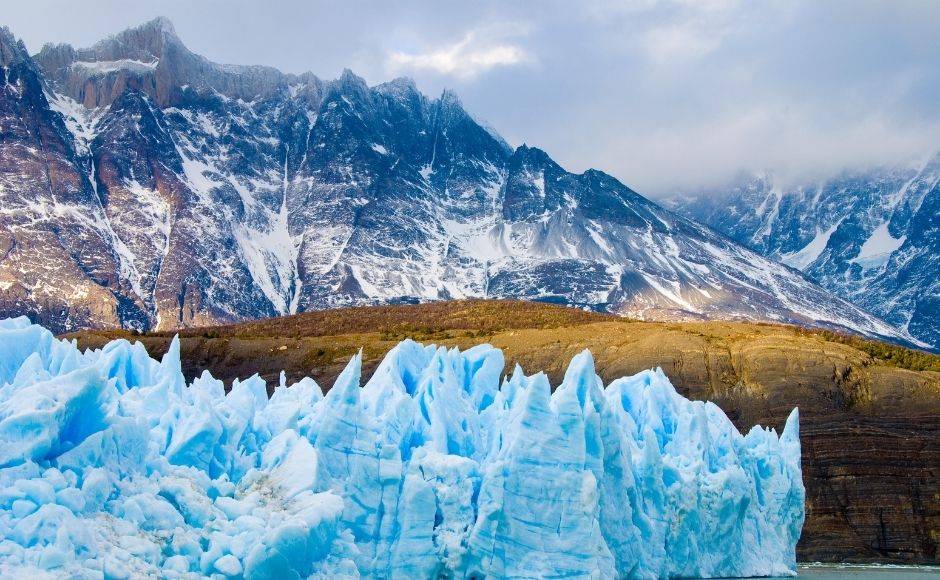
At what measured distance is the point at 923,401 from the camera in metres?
68.8

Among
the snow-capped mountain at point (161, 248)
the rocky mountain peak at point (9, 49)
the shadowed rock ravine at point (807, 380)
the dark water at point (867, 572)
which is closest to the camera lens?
the dark water at point (867, 572)

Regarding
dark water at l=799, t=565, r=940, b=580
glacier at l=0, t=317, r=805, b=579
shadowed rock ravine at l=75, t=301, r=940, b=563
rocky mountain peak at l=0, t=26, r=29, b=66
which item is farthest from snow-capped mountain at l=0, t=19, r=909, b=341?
glacier at l=0, t=317, r=805, b=579

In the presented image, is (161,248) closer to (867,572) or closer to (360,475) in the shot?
(867,572)

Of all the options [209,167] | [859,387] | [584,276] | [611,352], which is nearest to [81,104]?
[209,167]

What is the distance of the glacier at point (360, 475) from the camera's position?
2245 centimetres

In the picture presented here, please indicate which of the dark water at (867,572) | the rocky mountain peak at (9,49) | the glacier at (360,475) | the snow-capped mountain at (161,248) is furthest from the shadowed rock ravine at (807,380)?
the rocky mountain peak at (9,49)

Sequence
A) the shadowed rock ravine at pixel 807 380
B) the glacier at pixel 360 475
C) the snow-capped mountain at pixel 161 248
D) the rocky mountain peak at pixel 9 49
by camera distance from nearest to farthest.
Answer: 1. the glacier at pixel 360 475
2. the shadowed rock ravine at pixel 807 380
3. the snow-capped mountain at pixel 161 248
4. the rocky mountain peak at pixel 9 49

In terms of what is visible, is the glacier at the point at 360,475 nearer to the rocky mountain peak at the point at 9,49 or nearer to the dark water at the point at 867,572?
the dark water at the point at 867,572

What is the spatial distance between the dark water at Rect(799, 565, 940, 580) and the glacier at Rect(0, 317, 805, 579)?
9508mm

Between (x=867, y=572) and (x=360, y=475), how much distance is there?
36.3 meters

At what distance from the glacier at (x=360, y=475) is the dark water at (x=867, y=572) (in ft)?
31.2

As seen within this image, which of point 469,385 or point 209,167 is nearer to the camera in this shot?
point 469,385

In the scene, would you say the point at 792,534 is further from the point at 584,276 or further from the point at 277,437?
the point at 584,276

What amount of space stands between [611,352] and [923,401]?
70.8ft
